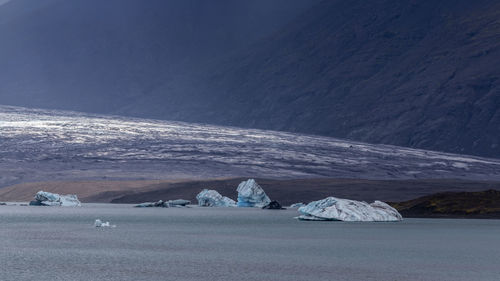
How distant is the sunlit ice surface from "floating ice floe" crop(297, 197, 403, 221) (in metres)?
63.1

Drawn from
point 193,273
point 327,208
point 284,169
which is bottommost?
point 193,273

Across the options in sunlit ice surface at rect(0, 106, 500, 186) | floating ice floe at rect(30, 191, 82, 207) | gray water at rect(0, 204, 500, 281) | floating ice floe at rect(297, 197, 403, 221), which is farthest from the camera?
sunlit ice surface at rect(0, 106, 500, 186)

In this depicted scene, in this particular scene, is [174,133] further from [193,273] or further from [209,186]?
[193,273]

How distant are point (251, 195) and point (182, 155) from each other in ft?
176

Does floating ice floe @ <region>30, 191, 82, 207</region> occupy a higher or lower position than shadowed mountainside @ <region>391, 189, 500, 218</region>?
higher

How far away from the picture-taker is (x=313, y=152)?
493ft

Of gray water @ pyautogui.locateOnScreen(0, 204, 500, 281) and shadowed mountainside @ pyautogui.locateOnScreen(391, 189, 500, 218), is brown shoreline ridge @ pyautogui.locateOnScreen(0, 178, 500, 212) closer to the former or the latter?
shadowed mountainside @ pyautogui.locateOnScreen(391, 189, 500, 218)

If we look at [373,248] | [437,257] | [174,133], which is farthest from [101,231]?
[174,133]

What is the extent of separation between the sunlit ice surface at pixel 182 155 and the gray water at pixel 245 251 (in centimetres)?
7183

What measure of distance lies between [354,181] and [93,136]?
50857mm

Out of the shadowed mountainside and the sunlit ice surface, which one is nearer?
the shadowed mountainside

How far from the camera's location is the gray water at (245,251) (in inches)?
1087

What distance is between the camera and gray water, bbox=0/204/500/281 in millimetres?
27609

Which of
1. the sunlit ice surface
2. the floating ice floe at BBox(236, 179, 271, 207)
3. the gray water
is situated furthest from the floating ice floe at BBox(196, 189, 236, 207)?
the gray water
